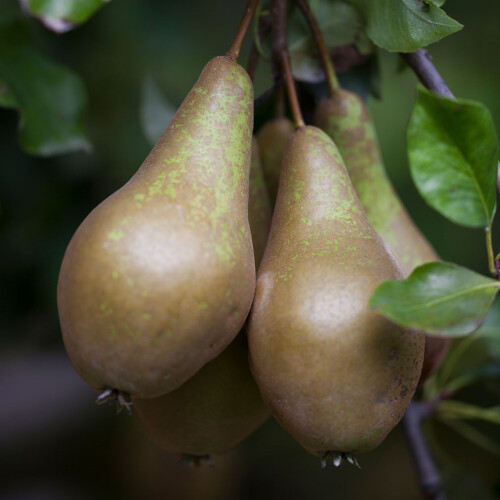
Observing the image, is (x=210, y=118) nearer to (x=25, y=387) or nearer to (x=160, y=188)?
(x=160, y=188)

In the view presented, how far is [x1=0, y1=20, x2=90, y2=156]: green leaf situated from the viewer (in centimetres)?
98

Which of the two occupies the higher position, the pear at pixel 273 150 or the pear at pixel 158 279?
the pear at pixel 158 279

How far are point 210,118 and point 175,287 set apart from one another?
20cm

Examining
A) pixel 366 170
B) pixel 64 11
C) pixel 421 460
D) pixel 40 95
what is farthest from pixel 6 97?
pixel 421 460

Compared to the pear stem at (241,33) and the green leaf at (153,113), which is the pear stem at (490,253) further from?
the green leaf at (153,113)

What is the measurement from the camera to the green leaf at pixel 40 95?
38.5 inches

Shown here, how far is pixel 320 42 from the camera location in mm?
796

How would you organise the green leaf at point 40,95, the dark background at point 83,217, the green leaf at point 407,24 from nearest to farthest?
the green leaf at point 407,24 → the green leaf at point 40,95 → the dark background at point 83,217

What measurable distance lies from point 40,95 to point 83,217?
0.36 meters

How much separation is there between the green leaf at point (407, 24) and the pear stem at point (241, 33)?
14 cm

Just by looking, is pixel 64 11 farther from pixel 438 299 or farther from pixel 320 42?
pixel 438 299

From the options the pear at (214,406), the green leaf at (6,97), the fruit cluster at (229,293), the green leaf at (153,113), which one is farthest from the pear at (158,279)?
the green leaf at (153,113)

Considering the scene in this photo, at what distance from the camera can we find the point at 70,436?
7.00ft

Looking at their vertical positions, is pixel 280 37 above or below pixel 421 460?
above
